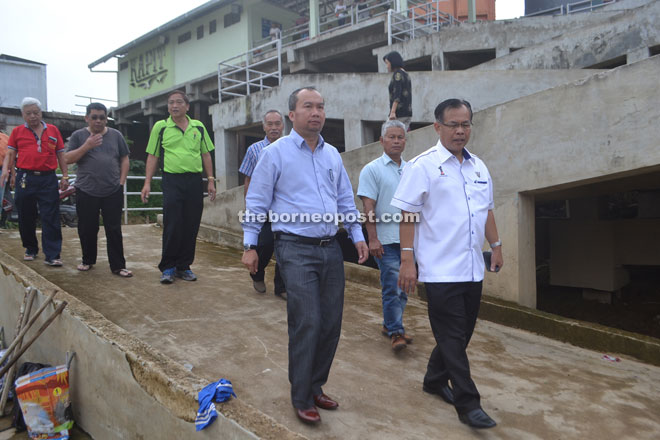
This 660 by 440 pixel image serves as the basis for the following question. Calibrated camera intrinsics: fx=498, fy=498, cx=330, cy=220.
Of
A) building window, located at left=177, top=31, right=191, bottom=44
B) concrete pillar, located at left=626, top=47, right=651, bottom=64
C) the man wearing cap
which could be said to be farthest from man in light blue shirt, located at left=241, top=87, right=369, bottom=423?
building window, located at left=177, top=31, right=191, bottom=44

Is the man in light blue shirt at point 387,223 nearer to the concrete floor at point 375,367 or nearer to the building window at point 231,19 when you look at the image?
the concrete floor at point 375,367

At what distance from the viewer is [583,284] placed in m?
7.81

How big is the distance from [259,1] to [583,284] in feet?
55.5

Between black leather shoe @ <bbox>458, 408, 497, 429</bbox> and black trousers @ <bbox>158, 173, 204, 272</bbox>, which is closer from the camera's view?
black leather shoe @ <bbox>458, 408, 497, 429</bbox>

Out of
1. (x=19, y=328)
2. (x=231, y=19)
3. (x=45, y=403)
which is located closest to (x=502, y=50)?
(x=19, y=328)

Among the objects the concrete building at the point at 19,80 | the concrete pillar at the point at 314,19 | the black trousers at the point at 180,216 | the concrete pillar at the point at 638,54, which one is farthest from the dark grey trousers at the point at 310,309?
the concrete building at the point at 19,80

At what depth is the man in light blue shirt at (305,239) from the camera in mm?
2645

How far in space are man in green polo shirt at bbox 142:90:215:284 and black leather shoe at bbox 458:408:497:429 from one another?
3423mm

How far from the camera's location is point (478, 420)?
2.65 m

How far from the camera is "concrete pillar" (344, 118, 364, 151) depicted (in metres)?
9.20

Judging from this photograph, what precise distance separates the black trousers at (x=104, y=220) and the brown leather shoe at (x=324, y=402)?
10.9 feet

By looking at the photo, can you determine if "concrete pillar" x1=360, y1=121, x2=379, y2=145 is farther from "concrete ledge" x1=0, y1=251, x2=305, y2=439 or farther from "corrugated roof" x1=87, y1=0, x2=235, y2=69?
"corrugated roof" x1=87, y1=0, x2=235, y2=69

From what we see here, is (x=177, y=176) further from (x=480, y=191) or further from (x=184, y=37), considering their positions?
(x=184, y=37)

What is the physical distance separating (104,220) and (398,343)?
3.31m
